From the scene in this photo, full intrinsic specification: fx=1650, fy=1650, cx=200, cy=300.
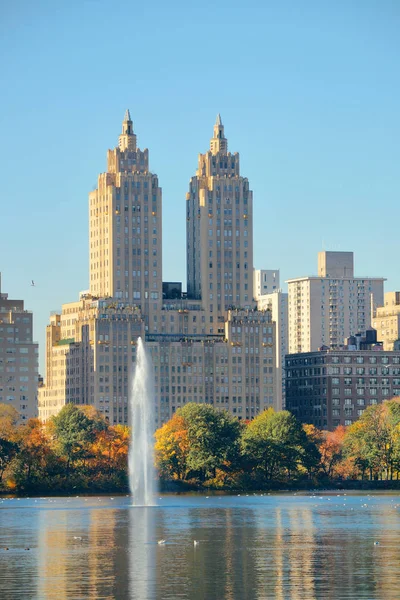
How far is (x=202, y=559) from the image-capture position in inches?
5502

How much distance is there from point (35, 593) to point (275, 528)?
6423cm

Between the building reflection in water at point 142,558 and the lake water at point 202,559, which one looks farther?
the building reflection in water at point 142,558

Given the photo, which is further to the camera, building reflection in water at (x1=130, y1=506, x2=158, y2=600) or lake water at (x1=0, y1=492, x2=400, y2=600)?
building reflection in water at (x1=130, y1=506, x2=158, y2=600)

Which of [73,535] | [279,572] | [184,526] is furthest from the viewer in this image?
[184,526]

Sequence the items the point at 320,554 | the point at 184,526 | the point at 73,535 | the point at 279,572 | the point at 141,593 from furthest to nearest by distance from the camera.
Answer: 1. the point at 184,526
2. the point at 73,535
3. the point at 320,554
4. the point at 279,572
5. the point at 141,593

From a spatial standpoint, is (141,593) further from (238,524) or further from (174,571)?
(238,524)

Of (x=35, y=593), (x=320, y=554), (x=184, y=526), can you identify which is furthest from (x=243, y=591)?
(x=184, y=526)

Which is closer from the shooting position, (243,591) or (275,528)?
(243,591)

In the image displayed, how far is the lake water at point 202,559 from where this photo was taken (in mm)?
117688

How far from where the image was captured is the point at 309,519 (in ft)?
640

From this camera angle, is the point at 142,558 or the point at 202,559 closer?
the point at 202,559

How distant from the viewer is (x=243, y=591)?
4616 inches

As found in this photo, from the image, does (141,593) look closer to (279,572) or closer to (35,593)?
(35,593)

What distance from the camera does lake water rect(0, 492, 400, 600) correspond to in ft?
386
